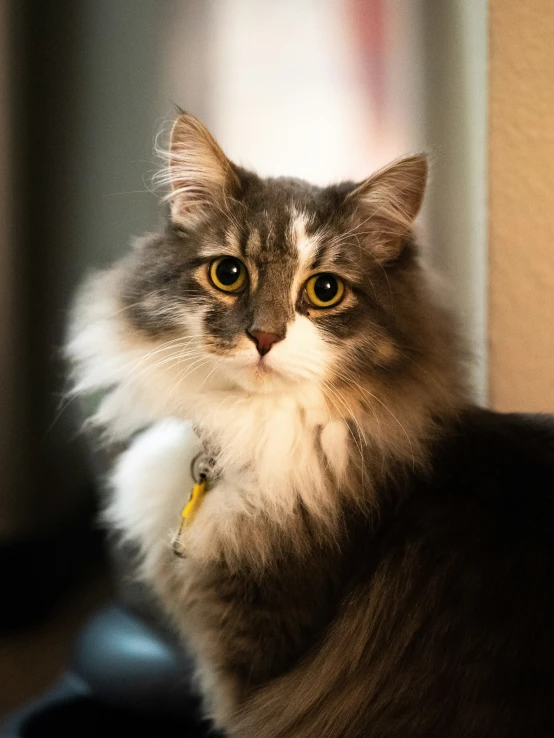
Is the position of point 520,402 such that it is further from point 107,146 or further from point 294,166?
point 107,146

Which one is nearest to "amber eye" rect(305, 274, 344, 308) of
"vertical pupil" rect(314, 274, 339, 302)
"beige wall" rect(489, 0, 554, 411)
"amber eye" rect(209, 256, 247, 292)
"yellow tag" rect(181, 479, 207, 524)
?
"vertical pupil" rect(314, 274, 339, 302)

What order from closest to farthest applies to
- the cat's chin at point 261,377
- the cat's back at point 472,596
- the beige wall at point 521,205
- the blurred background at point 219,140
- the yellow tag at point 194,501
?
the cat's back at point 472,596 → the cat's chin at point 261,377 → the yellow tag at point 194,501 → the blurred background at point 219,140 → the beige wall at point 521,205

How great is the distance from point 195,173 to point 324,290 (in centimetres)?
35

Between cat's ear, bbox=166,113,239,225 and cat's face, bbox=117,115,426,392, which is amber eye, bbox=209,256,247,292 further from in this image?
cat's ear, bbox=166,113,239,225

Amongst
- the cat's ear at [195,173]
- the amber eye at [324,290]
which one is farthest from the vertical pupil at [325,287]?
the cat's ear at [195,173]

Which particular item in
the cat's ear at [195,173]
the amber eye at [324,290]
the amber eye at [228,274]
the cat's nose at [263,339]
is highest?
the cat's ear at [195,173]

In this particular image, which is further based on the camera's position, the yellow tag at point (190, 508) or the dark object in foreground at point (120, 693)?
the dark object in foreground at point (120, 693)

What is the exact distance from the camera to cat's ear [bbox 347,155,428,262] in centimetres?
113

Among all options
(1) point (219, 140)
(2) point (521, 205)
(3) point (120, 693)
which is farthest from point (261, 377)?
(2) point (521, 205)

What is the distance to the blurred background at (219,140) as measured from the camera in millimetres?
1343

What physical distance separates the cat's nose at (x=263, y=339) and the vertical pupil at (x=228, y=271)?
152 millimetres

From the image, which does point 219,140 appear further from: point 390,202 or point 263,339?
point 263,339

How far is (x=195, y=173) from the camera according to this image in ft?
3.95

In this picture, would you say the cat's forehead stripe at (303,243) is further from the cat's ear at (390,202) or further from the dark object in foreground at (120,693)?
the dark object in foreground at (120,693)
